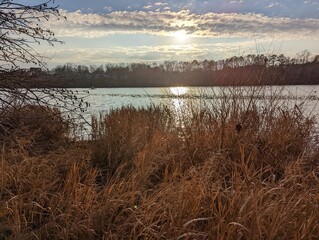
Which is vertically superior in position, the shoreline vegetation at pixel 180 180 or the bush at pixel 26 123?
the bush at pixel 26 123

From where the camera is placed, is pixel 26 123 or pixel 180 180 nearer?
pixel 180 180

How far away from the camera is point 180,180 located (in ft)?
13.4

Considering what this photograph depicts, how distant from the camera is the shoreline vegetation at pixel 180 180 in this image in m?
3.01

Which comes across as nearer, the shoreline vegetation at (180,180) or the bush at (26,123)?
the shoreline vegetation at (180,180)

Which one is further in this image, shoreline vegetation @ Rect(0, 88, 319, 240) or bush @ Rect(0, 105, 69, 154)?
bush @ Rect(0, 105, 69, 154)

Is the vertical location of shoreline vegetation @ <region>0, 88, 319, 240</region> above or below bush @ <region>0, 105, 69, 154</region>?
below

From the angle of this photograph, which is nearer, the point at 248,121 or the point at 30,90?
the point at 30,90

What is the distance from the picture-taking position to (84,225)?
10.6 feet

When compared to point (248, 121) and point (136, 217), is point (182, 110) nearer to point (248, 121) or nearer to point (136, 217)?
point (248, 121)

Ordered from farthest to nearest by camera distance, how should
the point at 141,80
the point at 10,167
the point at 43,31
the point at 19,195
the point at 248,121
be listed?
the point at 141,80 → the point at 248,121 → the point at 43,31 → the point at 10,167 → the point at 19,195

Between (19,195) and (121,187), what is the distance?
1104mm

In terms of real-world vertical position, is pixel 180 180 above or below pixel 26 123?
below

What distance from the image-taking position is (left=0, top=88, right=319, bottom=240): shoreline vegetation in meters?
3.01

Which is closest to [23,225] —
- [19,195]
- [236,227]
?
[19,195]
